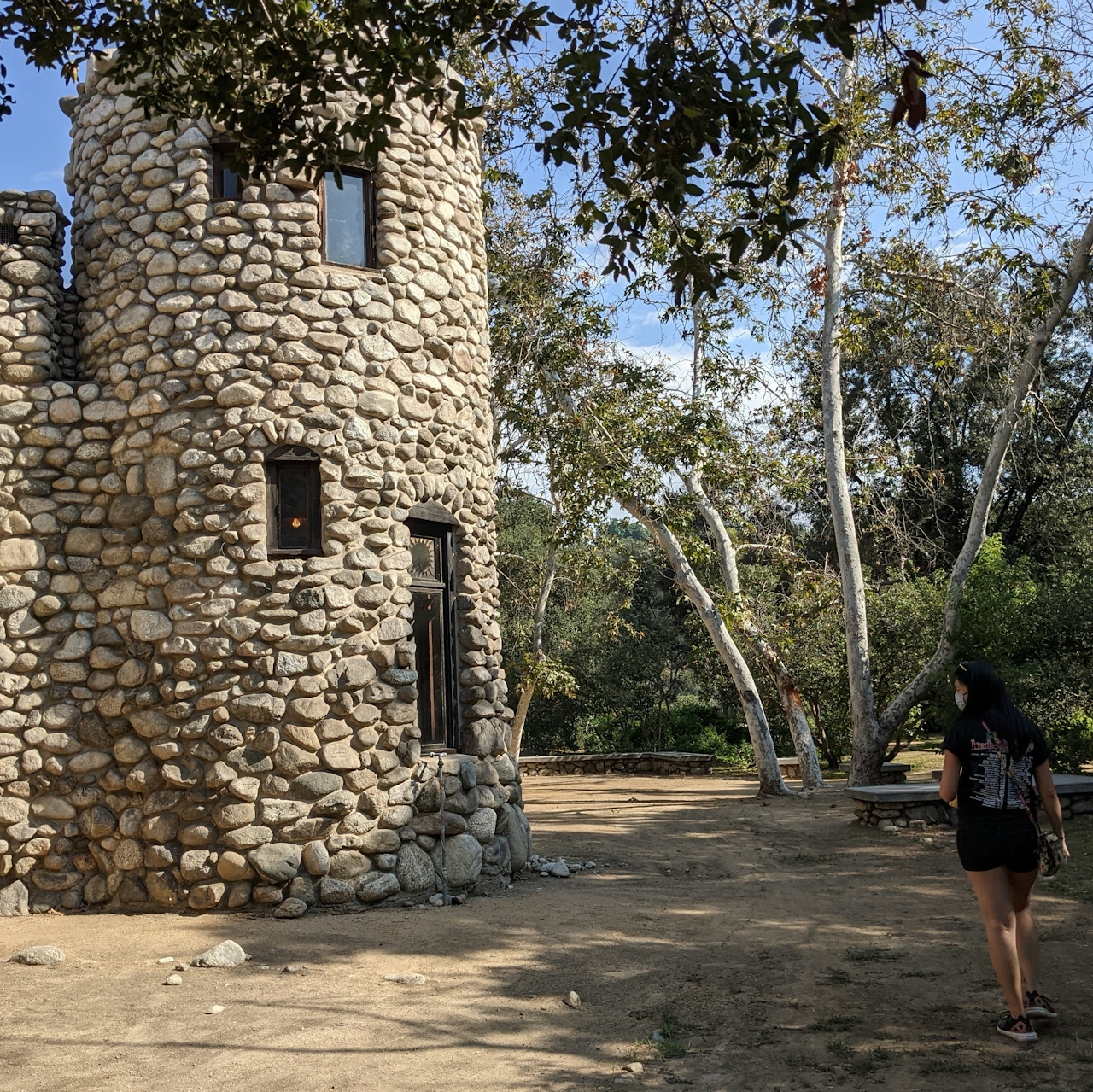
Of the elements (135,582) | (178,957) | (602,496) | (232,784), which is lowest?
(178,957)

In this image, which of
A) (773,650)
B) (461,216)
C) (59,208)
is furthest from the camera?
(773,650)

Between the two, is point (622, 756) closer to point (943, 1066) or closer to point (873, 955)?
point (873, 955)

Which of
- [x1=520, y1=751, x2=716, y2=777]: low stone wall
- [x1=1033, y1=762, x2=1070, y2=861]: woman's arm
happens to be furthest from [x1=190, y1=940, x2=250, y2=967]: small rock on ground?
[x1=520, y1=751, x2=716, y2=777]: low stone wall

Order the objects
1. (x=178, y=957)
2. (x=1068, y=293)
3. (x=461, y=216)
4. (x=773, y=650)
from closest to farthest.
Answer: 1. (x=178, y=957)
2. (x=461, y=216)
3. (x=1068, y=293)
4. (x=773, y=650)

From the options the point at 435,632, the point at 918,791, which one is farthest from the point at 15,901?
the point at 918,791

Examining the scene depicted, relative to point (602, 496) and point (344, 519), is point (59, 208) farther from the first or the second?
point (602, 496)

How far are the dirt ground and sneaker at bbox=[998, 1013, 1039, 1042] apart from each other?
0.21 ft

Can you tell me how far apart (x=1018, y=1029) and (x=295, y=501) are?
19.4 ft

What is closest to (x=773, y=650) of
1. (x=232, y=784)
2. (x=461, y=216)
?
(x=461, y=216)

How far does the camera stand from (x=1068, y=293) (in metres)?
12.6

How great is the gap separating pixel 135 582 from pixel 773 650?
41.4ft

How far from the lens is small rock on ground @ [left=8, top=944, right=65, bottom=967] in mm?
6516

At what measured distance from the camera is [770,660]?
1802cm

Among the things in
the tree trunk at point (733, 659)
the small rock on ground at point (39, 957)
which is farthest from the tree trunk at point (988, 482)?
the small rock on ground at point (39, 957)
